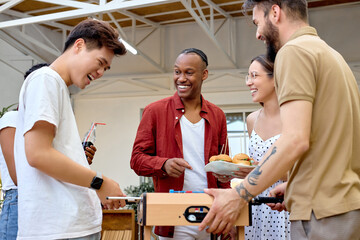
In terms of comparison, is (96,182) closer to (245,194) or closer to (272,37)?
(245,194)

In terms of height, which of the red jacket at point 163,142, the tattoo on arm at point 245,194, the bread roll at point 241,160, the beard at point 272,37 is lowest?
the tattoo on arm at point 245,194

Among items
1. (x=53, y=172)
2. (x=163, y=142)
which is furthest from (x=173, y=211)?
(x=163, y=142)

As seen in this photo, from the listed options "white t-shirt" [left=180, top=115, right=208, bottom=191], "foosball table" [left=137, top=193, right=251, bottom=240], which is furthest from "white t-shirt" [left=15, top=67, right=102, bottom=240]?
"white t-shirt" [left=180, top=115, right=208, bottom=191]

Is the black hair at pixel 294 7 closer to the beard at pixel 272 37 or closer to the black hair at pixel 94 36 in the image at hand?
the beard at pixel 272 37

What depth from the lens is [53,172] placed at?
4.85 ft

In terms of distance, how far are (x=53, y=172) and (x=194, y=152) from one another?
1.17 m

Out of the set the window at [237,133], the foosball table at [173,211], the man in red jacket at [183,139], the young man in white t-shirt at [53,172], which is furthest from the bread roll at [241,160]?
the window at [237,133]

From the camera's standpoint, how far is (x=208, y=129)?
2605mm

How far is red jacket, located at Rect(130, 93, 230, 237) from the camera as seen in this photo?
2432 mm

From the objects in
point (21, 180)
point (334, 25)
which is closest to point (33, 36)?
point (334, 25)

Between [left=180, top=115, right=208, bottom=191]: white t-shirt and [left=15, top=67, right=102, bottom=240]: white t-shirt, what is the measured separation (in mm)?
929

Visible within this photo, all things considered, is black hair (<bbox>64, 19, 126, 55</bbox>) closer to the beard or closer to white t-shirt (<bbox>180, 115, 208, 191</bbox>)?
the beard

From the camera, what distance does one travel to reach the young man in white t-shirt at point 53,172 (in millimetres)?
1471

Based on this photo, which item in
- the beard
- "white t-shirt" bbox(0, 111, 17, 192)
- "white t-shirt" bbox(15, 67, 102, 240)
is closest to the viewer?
"white t-shirt" bbox(15, 67, 102, 240)
